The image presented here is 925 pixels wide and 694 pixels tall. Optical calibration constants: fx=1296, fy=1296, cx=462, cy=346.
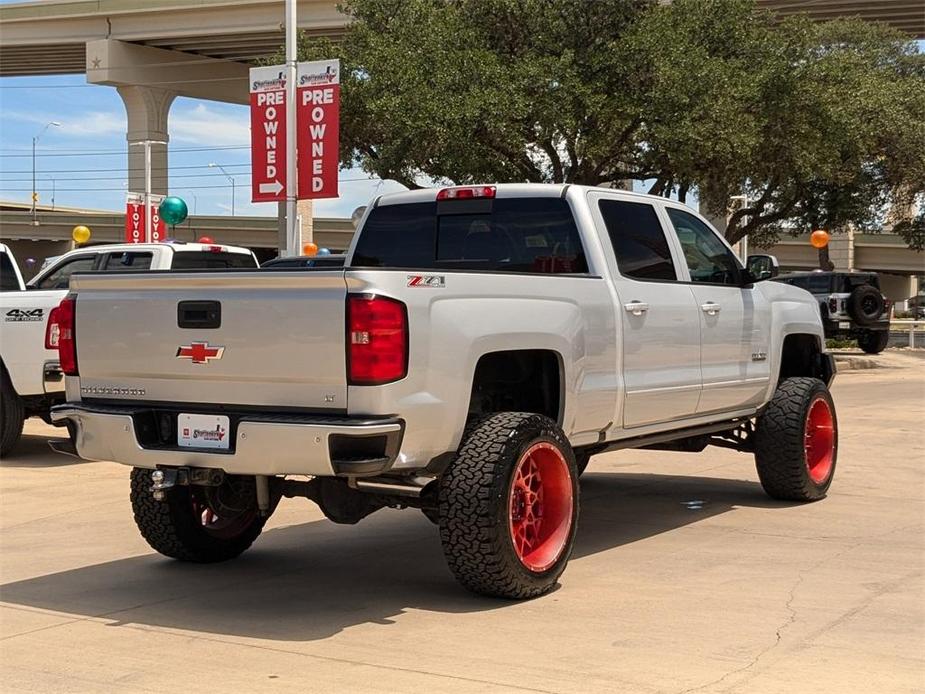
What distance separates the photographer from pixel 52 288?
13.3 m

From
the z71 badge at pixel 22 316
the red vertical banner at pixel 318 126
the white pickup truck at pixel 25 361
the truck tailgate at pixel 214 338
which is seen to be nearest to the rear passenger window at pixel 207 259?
the white pickup truck at pixel 25 361

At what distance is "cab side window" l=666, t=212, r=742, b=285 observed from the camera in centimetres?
832

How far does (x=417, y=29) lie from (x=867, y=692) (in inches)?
1070

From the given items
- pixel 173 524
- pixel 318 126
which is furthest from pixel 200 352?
pixel 318 126

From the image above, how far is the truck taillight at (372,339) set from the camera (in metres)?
5.62

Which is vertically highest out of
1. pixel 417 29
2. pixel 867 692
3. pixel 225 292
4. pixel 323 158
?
pixel 417 29

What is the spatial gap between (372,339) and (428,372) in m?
0.35

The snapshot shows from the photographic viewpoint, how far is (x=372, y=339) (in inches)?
222

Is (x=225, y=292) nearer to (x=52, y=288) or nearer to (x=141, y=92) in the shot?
(x=52, y=288)

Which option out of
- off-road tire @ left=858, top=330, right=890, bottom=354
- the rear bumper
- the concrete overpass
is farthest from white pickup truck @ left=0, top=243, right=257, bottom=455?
the concrete overpass

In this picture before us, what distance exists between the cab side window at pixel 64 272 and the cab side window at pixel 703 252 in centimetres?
731

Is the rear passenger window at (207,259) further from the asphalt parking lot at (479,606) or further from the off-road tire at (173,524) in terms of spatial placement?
the off-road tire at (173,524)

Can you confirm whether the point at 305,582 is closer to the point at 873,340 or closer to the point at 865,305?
the point at 865,305

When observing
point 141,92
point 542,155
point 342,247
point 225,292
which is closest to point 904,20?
point 542,155
